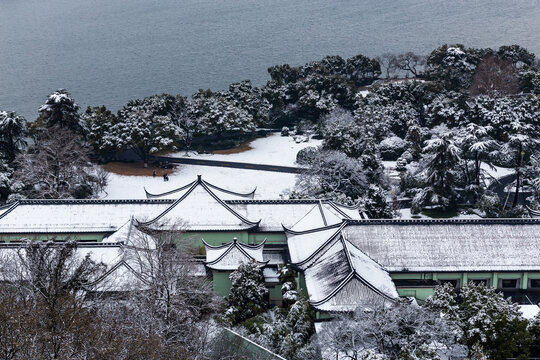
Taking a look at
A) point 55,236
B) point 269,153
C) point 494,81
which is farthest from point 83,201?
point 494,81

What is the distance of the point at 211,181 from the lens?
6525 cm

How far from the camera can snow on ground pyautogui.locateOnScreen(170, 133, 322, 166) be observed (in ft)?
235

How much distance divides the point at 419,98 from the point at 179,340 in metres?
57.7

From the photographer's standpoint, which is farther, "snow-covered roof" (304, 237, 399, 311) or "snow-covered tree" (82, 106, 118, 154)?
"snow-covered tree" (82, 106, 118, 154)

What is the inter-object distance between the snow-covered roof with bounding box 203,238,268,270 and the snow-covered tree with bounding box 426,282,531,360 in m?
12.2

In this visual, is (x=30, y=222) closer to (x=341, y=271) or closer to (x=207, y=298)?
(x=207, y=298)

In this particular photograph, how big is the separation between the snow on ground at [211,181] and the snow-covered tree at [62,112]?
6303mm

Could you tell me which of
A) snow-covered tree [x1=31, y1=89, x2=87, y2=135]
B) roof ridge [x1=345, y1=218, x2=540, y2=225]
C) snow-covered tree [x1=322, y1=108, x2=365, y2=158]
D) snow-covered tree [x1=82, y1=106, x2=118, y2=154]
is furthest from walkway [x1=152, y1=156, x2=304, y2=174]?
roof ridge [x1=345, y1=218, x2=540, y2=225]

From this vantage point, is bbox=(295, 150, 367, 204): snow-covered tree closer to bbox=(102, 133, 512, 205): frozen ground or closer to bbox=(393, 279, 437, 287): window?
bbox=(102, 133, 512, 205): frozen ground

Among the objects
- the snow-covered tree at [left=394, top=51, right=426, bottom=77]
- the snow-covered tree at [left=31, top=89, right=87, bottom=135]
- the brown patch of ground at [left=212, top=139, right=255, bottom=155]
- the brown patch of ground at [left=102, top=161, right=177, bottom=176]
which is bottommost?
the brown patch of ground at [left=212, top=139, right=255, bottom=155]

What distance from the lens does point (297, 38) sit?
142 m

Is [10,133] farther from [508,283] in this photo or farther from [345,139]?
[508,283]

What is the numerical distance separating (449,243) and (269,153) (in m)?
36.7

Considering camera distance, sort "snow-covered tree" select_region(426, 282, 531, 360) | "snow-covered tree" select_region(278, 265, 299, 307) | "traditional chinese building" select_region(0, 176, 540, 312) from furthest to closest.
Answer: "traditional chinese building" select_region(0, 176, 540, 312)
"snow-covered tree" select_region(278, 265, 299, 307)
"snow-covered tree" select_region(426, 282, 531, 360)
